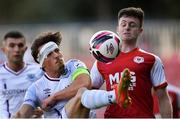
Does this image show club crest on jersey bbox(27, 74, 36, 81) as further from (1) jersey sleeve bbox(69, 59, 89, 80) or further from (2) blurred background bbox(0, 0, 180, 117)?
(2) blurred background bbox(0, 0, 180, 117)

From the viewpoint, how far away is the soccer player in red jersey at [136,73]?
309 inches

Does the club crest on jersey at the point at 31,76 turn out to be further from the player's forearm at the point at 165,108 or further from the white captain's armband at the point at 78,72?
the player's forearm at the point at 165,108

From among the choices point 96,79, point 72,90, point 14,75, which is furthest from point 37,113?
point 14,75

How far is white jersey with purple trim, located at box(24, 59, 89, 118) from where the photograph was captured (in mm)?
7820

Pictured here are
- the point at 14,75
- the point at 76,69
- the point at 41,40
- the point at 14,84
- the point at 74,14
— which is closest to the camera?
the point at 76,69

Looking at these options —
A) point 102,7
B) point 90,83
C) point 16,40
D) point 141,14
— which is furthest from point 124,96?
point 102,7

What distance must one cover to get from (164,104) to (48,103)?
3.67 ft

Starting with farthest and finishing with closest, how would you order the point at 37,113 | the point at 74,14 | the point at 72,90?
the point at 74,14, the point at 37,113, the point at 72,90

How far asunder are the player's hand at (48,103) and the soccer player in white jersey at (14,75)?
1.70m

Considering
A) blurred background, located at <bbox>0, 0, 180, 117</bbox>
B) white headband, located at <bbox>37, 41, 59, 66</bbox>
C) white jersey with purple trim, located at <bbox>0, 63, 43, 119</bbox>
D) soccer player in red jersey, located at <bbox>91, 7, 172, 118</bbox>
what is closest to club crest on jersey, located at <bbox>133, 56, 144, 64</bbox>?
soccer player in red jersey, located at <bbox>91, 7, 172, 118</bbox>

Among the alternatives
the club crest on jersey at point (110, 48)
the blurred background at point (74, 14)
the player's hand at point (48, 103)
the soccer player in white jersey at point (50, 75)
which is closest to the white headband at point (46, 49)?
the soccer player in white jersey at point (50, 75)

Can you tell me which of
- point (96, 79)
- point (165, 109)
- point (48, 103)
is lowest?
point (165, 109)

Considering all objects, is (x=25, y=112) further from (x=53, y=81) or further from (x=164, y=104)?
(x=164, y=104)

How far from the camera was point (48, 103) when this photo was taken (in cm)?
773
